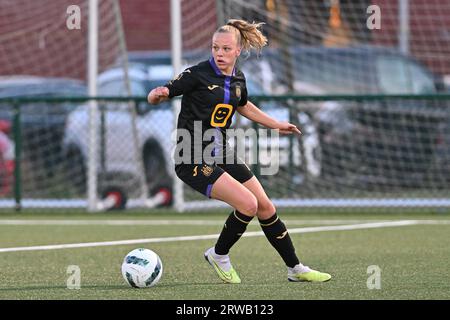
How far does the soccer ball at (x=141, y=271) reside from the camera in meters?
7.23

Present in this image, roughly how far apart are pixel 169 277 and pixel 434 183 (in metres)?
7.47

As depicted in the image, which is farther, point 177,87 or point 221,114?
point 221,114

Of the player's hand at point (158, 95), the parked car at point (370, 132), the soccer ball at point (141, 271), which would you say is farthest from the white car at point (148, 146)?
the player's hand at point (158, 95)

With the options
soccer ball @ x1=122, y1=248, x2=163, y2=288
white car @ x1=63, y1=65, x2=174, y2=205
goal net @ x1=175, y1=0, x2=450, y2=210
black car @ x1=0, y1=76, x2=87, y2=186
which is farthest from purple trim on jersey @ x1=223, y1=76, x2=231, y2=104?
black car @ x1=0, y1=76, x2=87, y2=186

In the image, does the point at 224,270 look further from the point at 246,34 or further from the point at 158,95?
the point at 246,34

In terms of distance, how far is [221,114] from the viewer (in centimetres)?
770

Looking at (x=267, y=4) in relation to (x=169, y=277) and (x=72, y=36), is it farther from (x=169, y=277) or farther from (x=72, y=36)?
(x=169, y=277)

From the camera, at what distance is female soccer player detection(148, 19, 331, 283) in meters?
7.51

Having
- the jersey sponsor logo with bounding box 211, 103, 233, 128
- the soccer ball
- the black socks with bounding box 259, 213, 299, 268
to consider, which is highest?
the jersey sponsor logo with bounding box 211, 103, 233, 128

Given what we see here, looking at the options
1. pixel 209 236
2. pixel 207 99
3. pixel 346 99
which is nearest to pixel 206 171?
pixel 207 99

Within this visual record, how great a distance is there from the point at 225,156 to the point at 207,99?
41 centimetres

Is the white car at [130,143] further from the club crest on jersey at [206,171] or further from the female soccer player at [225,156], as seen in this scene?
the club crest on jersey at [206,171]

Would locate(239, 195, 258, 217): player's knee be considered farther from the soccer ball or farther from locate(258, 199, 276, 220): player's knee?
the soccer ball

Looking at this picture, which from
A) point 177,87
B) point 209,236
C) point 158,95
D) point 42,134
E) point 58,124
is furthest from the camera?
point 42,134
